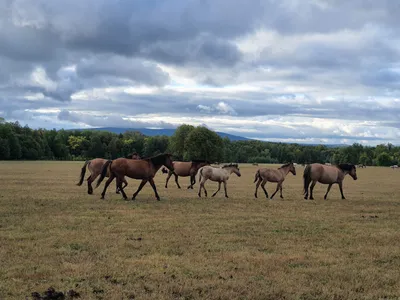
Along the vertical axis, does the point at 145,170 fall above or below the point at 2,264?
above

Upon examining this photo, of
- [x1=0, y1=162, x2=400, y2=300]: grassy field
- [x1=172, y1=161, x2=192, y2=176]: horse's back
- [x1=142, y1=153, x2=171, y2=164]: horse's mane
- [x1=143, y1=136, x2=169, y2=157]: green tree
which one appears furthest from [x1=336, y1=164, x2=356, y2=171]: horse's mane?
[x1=143, y1=136, x2=169, y2=157]: green tree

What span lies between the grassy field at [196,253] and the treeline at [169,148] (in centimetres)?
6521

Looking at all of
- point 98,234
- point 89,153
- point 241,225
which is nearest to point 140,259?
point 98,234

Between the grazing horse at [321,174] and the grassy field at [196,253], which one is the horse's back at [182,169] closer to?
the grazing horse at [321,174]

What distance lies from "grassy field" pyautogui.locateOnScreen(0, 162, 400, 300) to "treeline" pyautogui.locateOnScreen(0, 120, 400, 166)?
65212mm

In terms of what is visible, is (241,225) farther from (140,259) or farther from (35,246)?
(35,246)

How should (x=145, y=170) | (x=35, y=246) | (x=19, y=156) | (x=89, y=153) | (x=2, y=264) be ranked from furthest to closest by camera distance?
(x=89, y=153) → (x=19, y=156) → (x=145, y=170) → (x=35, y=246) → (x=2, y=264)

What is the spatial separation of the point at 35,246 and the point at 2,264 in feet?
4.60

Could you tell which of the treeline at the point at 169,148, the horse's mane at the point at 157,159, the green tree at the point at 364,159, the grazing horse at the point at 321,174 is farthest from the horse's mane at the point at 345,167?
the green tree at the point at 364,159

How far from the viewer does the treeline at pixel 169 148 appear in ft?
268

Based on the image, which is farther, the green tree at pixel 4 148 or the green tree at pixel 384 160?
the green tree at pixel 384 160

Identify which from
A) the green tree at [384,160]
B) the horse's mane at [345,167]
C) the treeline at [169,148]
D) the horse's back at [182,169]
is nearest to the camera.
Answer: the horse's mane at [345,167]

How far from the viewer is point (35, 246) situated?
886cm

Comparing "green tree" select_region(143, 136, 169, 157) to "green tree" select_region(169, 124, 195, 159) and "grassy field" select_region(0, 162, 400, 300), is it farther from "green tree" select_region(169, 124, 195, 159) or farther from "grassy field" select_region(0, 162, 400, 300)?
"grassy field" select_region(0, 162, 400, 300)
